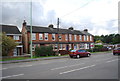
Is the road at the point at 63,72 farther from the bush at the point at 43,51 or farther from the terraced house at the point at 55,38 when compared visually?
the terraced house at the point at 55,38

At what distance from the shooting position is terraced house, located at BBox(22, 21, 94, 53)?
93.7 ft

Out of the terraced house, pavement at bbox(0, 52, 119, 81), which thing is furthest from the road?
the terraced house

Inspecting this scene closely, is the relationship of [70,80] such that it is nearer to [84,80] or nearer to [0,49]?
[84,80]

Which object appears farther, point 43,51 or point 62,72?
point 43,51

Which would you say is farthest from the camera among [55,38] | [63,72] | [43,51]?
[55,38]

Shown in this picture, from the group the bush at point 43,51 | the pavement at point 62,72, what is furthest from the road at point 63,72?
the bush at point 43,51

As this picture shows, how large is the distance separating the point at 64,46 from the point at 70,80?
88.4 ft

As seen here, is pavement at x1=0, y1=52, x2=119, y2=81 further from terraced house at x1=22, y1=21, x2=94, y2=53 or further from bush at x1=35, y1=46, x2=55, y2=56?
terraced house at x1=22, y1=21, x2=94, y2=53

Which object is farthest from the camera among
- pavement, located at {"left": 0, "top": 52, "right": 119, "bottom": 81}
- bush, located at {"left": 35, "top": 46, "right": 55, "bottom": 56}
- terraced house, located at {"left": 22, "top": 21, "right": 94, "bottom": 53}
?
terraced house, located at {"left": 22, "top": 21, "right": 94, "bottom": 53}

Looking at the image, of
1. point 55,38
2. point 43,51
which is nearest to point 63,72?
point 43,51

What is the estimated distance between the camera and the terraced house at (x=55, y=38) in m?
28.6

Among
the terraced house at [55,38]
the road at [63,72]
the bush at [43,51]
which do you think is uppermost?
the terraced house at [55,38]

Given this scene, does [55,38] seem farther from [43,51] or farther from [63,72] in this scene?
[63,72]

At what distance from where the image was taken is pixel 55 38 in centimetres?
3231
